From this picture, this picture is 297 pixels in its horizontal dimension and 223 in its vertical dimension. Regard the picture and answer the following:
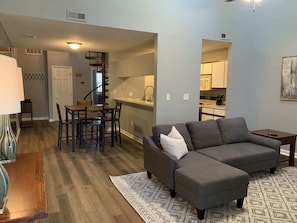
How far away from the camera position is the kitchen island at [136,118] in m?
5.40

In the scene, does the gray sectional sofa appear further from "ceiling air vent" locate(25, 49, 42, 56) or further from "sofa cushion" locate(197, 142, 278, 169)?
"ceiling air vent" locate(25, 49, 42, 56)

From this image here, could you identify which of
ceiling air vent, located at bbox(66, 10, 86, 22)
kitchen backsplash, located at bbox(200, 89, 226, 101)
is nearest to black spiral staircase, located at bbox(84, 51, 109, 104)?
kitchen backsplash, located at bbox(200, 89, 226, 101)

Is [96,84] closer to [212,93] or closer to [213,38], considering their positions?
[212,93]

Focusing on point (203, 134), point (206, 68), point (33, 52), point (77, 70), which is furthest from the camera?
point (77, 70)

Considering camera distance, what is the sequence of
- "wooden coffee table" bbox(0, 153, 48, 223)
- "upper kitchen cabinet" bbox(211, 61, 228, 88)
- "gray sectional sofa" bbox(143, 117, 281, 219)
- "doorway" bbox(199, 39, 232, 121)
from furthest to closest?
"upper kitchen cabinet" bbox(211, 61, 228, 88), "doorway" bbox(199, 39, 232, 121), "gray sectional sofa" bbox(143, 117, 281, 219), "wooden coffee table" bbox(0, 153, 48, 223)

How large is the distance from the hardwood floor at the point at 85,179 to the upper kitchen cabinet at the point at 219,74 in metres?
2.60

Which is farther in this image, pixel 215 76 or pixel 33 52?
pixel 33 52

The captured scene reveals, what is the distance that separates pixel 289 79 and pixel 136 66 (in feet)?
11.2

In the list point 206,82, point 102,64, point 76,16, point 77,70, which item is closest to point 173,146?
point 76,16

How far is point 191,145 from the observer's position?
3594 millimetres

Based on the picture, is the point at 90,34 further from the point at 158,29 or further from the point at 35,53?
the point at 35,53

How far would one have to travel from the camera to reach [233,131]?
4016 mm

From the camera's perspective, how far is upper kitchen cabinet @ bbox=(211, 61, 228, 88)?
5.76 m

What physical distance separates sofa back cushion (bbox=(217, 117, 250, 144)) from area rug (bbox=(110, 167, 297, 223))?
0.69 meters
